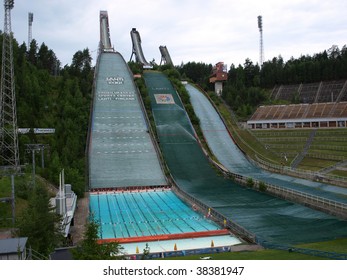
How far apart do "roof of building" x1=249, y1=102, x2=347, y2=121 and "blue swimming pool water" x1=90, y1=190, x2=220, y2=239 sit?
20.9 metres

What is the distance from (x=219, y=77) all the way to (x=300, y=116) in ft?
62.6

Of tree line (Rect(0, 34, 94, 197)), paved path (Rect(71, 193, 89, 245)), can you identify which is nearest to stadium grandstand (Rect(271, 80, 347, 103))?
tree line (Rect(0, 34, 94, 197))

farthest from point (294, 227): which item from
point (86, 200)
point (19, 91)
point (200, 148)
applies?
point (19, 91)

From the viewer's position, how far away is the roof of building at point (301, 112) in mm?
43844

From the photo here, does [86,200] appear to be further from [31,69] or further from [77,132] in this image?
[31,69]

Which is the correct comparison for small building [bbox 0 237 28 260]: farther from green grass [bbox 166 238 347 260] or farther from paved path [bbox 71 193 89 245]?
paved path [bbox 71 193 89 245]

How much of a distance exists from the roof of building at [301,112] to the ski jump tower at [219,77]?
42.1 feet

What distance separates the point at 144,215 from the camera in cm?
2411

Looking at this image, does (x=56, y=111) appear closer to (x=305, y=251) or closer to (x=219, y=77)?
(x=219, y=77)

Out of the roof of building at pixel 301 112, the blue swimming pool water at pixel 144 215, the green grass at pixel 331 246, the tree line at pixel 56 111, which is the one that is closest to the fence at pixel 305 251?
→ the green grass at pixel 331 246

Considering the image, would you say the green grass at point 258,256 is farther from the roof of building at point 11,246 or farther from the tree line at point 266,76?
the tree line at point 266,76

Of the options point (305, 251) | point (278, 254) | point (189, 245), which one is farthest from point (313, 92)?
point (278, 254)

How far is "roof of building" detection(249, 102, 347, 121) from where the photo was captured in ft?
144

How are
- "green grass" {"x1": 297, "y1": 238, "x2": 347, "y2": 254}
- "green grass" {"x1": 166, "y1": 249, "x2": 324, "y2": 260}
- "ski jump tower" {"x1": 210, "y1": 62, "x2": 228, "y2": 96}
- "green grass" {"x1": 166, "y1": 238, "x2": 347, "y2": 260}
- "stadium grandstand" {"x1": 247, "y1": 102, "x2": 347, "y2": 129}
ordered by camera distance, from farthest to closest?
"ski jump tower" {"x1": 210, "y1": 62, "x2": 228, "y2": 96} < "stadium grandstand" {"x1": 247, "y1": 102, "x2": 347, "y2": 129} < "green grass" {"x1": 297, "y1": 238, "x2": 347, "y2": 254} < "green grass" {"x1": 166, "y1": 238, "x2": 347, "y2": 260} < "green grass" {"x1": 166, "y1": 249, "x2": 324, "y2": 260}
